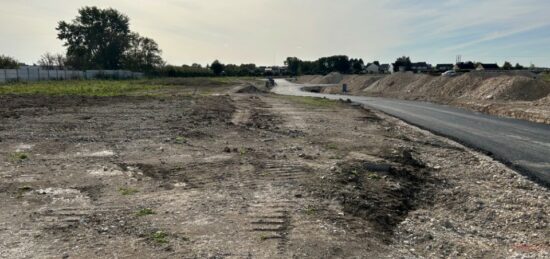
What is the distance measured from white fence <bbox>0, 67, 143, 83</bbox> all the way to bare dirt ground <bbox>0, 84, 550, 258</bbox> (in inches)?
1569

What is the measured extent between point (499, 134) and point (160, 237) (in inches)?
629

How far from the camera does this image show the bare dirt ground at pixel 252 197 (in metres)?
6.00

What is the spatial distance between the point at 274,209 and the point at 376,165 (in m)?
4.13

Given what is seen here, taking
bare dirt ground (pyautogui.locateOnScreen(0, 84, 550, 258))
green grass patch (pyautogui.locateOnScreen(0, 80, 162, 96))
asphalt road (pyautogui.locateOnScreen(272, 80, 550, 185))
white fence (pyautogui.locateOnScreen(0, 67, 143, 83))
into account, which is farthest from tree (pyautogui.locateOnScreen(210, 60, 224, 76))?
bare dirt ground (pyautogui.locateOnScreen(0, 84, 550, 258))

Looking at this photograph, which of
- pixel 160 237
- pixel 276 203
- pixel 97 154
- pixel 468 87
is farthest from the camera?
pixel 468 87

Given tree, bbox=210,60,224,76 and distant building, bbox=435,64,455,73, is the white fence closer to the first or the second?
tree, bbox=210,60,224,76

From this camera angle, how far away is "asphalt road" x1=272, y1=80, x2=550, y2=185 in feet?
41.9

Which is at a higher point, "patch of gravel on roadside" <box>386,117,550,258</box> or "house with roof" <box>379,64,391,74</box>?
"house with roof" <box>379,64,391,74</box>

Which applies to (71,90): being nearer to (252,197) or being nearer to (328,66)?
(252,197)

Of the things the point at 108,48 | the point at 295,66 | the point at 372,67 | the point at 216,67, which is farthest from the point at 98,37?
the point at 372,67

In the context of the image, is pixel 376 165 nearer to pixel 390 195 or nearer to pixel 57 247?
pixel 390 195

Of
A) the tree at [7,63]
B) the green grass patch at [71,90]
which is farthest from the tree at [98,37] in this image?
the green grass patch at [71,90]

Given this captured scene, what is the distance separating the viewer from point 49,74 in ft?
195

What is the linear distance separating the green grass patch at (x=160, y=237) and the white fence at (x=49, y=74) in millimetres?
49971
